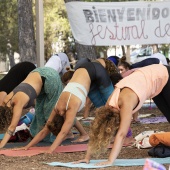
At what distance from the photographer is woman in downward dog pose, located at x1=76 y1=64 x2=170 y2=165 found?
17.3ft

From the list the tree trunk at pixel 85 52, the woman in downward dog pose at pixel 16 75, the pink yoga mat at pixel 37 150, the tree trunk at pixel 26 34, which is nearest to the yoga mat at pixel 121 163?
the pink yoga mat at pixel 37 150

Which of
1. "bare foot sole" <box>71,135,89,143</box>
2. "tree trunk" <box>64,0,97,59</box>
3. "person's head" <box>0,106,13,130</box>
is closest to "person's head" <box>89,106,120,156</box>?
"person's head" <box>0,106,13,130</box>

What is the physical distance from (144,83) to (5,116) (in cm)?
165

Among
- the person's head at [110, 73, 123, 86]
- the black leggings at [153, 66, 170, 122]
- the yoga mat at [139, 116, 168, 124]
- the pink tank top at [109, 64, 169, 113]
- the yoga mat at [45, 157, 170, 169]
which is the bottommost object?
the yoga mat at [139, 116, 168, 124]

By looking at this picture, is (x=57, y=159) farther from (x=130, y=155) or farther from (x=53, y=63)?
(x=53, y=63)

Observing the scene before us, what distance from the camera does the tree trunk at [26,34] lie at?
590 inches

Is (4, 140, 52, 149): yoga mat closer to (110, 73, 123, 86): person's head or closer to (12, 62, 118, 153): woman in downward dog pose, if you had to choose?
(12, 62, 118, 153): woman in downward dog pose

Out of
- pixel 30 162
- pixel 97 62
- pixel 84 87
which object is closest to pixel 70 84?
A: pixel 84 87

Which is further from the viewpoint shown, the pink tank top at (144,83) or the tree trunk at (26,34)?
the tree trunk at (26,34)

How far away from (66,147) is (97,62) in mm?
1116

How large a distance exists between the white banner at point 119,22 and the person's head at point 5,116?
4562 millimetres

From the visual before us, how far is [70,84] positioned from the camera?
22.0 feet

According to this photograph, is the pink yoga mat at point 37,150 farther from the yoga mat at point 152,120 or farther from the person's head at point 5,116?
the yoga mat at point 152,120

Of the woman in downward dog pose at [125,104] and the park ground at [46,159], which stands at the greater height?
the woman in downward dog pose at [125,104]
